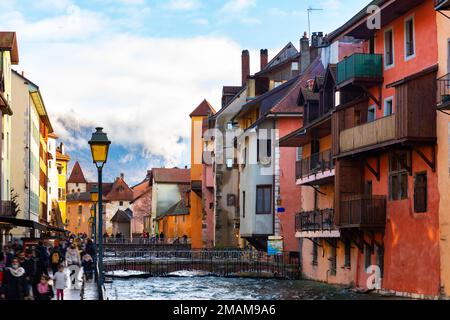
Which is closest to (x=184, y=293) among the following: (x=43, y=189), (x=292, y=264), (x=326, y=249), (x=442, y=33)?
(x=326, y=249)

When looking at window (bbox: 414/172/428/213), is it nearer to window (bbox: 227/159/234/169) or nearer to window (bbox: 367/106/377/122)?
window (bbox: 367/106/377/122)

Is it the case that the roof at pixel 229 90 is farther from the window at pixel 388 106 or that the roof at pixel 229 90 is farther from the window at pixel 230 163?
the window at pixel 388 106

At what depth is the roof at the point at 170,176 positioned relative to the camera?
531ft

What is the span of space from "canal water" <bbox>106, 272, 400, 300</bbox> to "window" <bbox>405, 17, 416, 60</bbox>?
9536 mm

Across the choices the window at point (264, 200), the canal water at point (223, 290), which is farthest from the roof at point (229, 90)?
the canal water at point (223, 290)

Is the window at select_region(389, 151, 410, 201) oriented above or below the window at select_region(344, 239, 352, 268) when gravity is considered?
above

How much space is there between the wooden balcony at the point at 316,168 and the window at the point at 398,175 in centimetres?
683

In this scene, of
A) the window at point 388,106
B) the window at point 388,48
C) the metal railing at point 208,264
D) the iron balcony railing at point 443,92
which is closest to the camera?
the iron balcony railing at point 443,92

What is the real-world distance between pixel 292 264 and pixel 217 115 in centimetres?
3426

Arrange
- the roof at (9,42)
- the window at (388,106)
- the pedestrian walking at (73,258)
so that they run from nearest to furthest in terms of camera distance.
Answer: the window at (388,106) → the pedestrian walking at (73,258) → the roof at (9,42)

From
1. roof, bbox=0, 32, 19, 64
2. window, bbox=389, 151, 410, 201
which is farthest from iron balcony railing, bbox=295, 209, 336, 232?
roof, bbox=0, 32, 19, 64

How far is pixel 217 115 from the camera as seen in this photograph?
309 feet

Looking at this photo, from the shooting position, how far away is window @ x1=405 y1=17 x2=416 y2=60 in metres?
38.8
